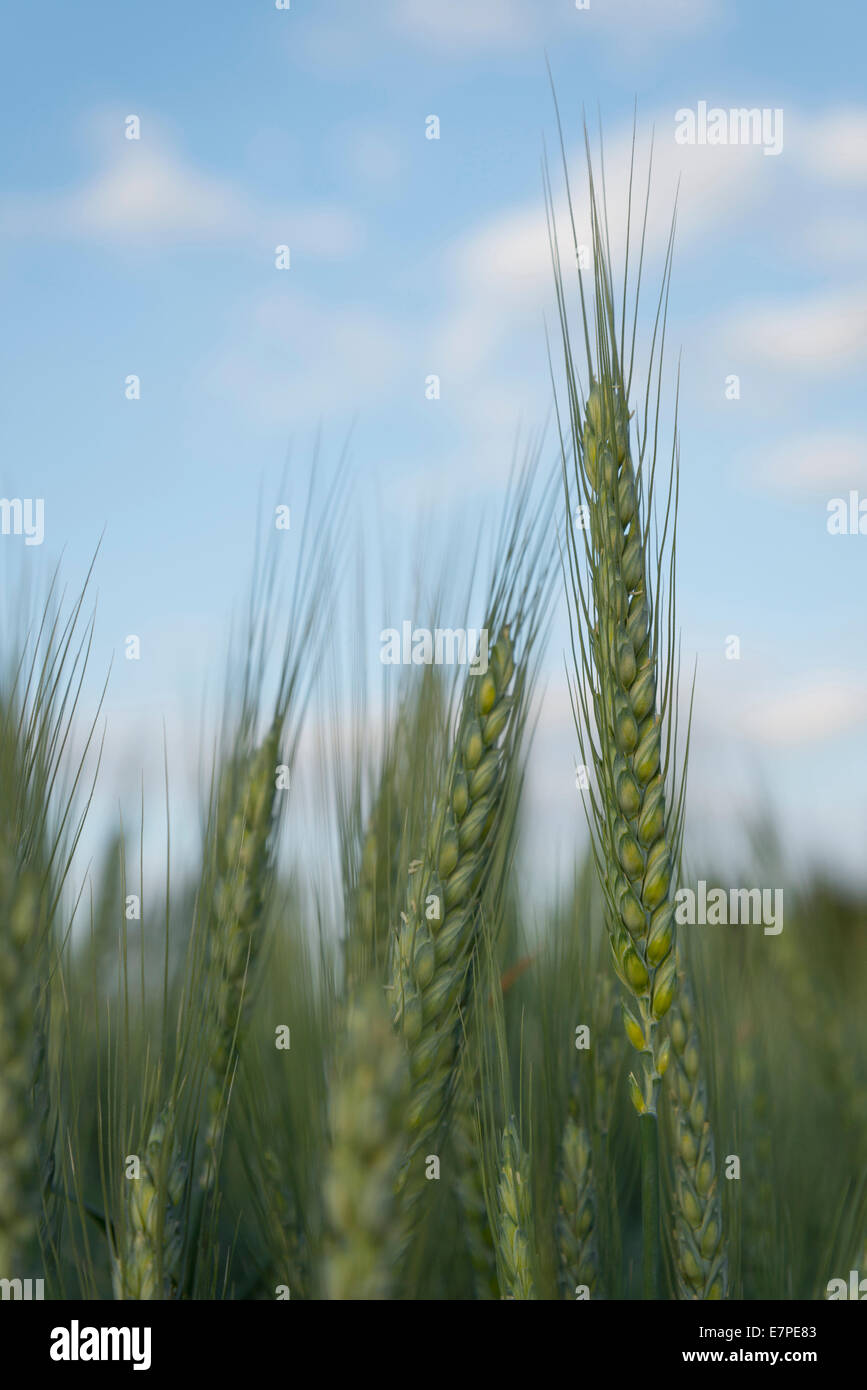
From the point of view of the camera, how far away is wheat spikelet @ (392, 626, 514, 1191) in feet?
3.77

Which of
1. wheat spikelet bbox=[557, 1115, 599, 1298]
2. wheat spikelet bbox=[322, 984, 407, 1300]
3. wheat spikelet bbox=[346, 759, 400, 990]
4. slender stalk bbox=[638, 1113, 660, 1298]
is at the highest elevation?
wheat spikelet bbox=[346, 759, 400, 990]

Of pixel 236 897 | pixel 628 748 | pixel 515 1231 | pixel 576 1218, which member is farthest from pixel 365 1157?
pixel 236 897

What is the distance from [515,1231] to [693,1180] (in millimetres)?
327

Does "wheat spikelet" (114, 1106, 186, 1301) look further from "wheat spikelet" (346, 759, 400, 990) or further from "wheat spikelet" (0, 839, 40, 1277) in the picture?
"wheat spikelet" (346, 759, 400, 990)

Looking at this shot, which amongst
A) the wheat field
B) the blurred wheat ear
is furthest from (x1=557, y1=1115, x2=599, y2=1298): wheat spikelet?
the blurred wheat ear

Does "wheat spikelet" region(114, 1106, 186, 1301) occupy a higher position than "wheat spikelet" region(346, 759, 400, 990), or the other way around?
"wheat spikelet" region(346, 759, 400, 990)

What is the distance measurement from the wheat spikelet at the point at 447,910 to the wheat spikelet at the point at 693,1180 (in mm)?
298

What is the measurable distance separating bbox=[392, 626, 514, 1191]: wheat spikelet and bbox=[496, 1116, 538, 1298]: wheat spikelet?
0.34 feet

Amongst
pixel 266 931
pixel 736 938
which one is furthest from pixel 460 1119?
pixel 736 938

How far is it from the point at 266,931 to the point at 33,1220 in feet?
2.16

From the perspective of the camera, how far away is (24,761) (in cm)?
131

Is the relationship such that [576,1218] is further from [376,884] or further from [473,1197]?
[376,884]

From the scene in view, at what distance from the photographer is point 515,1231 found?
3.51 feet

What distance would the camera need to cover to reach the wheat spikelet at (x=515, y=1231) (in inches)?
41.7
